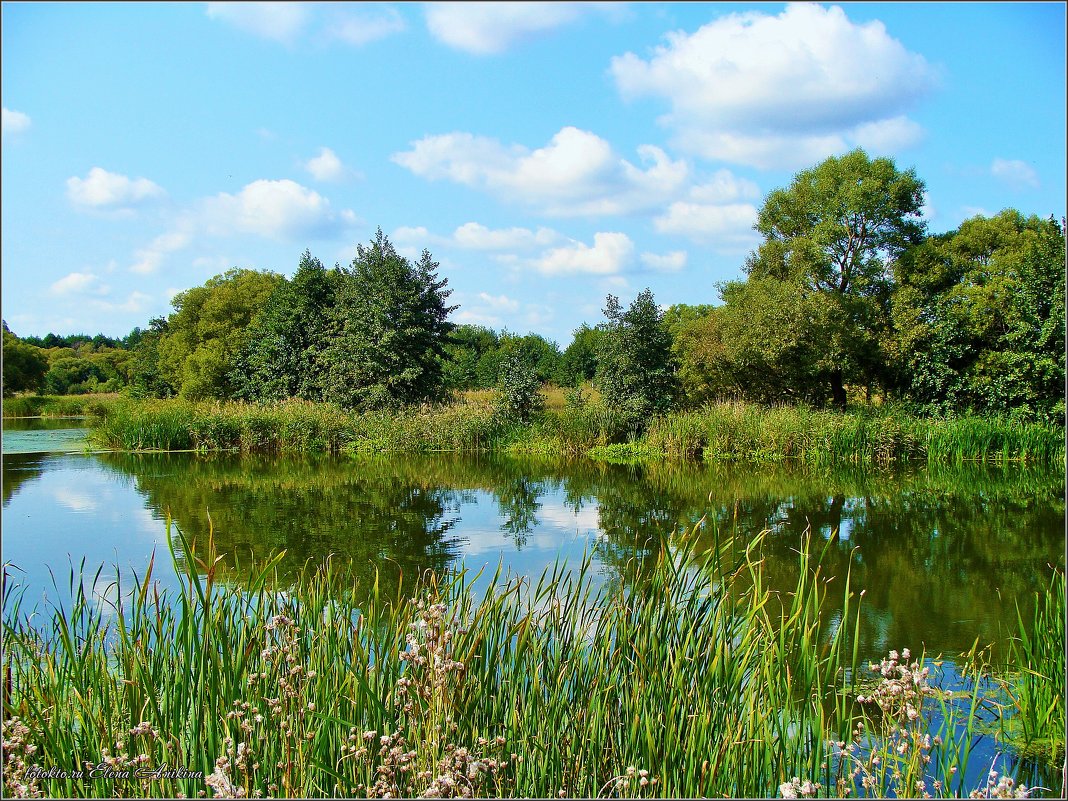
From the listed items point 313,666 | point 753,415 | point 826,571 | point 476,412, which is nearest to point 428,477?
point 476,412

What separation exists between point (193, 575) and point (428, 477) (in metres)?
13.5

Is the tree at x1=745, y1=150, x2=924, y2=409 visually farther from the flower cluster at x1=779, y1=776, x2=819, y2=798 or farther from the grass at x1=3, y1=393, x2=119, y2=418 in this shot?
the grass at x1=3, y1=393, x2=119, y2=418

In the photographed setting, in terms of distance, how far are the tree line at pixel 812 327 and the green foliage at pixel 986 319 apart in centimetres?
4

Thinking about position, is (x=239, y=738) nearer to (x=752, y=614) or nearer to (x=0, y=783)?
(x=0, y=783)

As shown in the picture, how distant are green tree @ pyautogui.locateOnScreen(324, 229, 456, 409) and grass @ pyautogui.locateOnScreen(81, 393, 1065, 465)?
3.69 ft

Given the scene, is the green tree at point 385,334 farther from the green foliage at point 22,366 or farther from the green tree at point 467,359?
the green foliage at point 22,366

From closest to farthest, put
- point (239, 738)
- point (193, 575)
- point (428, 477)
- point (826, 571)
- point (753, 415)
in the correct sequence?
point (193, 575)
point (239, 738)
point (826, 571)
point (428, 477)
point (753, 415)

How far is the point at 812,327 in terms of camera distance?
21078 mm

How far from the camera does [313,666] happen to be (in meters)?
3.31

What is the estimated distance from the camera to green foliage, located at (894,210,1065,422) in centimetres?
1842

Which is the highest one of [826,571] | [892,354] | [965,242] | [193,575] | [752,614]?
[965,242]

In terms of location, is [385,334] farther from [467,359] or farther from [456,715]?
[456,715]

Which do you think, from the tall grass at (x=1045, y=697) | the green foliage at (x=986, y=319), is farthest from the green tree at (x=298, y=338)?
the tall grass at (x=1045, y=697)

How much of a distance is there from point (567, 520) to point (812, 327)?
503 inches
